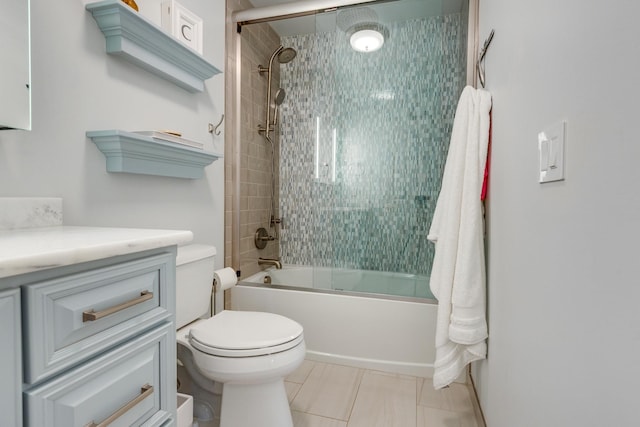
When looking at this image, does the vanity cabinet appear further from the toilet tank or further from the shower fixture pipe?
the shower fixture pipe

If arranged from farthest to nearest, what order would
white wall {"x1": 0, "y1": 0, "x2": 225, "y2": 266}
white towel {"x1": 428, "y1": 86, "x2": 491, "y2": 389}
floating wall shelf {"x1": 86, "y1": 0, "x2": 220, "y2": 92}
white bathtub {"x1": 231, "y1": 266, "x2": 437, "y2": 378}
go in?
white bathtub {"x1": 231, "y1": 266, "x2": 437, "y2": 378} < white towel {"x1": 428, "y1": 86, "x2": 491, "y2": 389} < floating wall shelf {"x1": 86, "y1": 0, "x2": 220, "y2": 92} < white wall {"x1": 0, "y1": 0, "x2": 225, "y2": 266}

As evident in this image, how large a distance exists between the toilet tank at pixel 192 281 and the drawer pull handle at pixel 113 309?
0.69m

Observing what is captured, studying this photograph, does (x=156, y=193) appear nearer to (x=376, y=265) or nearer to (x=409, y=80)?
(x=376, y=265)

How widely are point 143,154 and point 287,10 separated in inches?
55.1

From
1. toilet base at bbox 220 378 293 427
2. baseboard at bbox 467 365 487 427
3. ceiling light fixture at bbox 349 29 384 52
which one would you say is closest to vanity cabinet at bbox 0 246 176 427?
toilet base at bbox 220 378 293 427

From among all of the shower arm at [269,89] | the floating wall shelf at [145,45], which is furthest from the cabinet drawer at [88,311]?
the shower arm at [269,89]

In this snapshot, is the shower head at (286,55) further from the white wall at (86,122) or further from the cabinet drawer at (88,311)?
the cabinet drawer at (88,311)

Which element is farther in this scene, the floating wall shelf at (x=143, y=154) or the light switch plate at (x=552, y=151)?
the floating wall shelf at (x=143, y=154)

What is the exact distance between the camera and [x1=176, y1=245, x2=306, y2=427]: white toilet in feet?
4.18

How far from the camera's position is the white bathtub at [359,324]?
1.98 meters

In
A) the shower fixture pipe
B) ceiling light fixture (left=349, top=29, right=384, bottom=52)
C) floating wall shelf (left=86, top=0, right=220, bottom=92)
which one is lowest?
floating wall shelf (left=86, top=0, right=220, bottom=92)

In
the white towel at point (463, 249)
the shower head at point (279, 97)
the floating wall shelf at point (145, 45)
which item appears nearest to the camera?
the floating wall shelf at point (145, 45)

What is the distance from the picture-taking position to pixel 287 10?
221cm

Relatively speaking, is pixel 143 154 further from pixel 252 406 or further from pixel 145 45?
pixel 252 406
